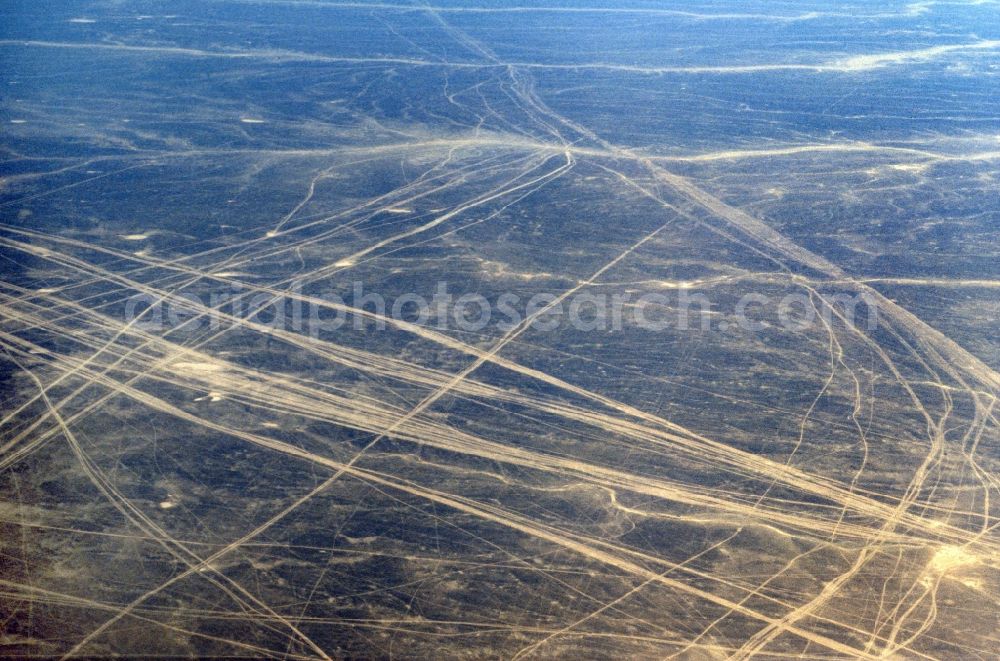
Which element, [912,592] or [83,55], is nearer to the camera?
[912,592]

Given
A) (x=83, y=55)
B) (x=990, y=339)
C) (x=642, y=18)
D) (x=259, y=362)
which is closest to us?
(x=259, y=362)

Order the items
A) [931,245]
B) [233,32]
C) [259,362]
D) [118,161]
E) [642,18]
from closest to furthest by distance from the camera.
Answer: [259,362]
[931,245]
[118,161]
[233,32]
[642,18]

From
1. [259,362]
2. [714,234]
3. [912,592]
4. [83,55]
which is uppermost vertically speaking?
[83,55]

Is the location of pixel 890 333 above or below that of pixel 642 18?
below

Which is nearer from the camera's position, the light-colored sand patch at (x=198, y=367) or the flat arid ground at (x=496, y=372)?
the flat arid ground at (x=496, y=372)

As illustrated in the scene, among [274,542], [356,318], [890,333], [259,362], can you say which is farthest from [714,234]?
[274,542]

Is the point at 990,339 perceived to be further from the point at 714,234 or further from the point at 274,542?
the point at 274,542

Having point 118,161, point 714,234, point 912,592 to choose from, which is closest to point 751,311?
point 714,234

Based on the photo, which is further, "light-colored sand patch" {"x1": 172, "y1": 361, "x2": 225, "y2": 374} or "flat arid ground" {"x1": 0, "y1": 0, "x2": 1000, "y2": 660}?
"light-colored sand patch" {"x1": 172, "y1": 361, "x2": 225, "y2": 374}
